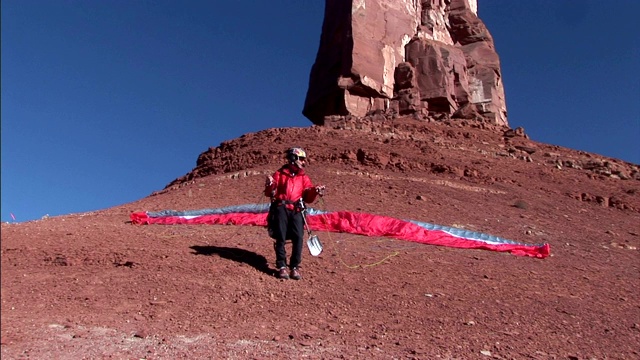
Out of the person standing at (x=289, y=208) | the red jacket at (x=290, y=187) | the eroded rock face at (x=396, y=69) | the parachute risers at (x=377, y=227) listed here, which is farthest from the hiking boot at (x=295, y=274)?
the eroded rock face at (x=396, y=69)

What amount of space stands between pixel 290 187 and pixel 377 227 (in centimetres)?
488

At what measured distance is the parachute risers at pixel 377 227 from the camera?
11.2 m

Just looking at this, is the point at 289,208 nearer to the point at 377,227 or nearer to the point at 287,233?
the point at 287,233

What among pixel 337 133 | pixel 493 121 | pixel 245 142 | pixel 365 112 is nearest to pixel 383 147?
pixel 337 133

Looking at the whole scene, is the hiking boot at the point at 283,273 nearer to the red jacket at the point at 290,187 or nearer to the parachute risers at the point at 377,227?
the red jacket at the point at 290,187

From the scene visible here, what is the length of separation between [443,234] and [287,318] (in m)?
6.57

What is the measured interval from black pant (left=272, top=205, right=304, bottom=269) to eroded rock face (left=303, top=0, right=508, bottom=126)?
2165 centimetres

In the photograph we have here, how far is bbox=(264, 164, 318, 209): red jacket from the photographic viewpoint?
7145 millimetres

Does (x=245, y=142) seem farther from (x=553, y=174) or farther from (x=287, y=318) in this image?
(x=287, y=318)

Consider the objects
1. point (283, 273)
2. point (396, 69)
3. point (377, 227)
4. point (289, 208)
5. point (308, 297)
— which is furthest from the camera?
point (396, 69)

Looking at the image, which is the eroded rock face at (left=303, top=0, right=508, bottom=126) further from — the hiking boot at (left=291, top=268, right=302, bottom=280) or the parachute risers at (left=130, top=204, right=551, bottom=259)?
the hiking boot at (left=291, top=268, right=302, bottom=280)

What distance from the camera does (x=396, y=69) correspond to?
32438mm

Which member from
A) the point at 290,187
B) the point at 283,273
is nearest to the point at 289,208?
the point at 290,187

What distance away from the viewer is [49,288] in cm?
561
